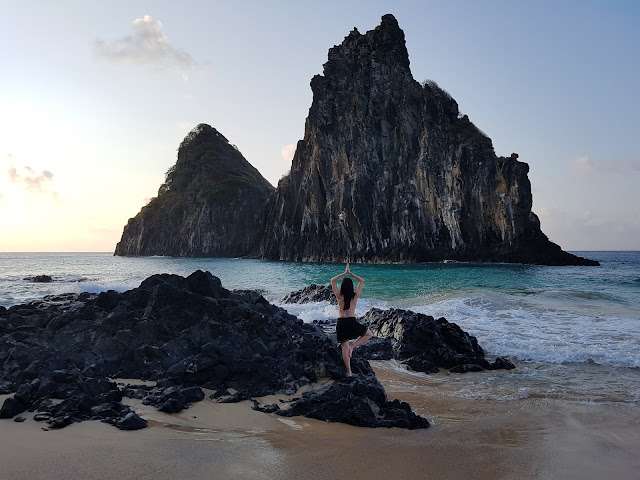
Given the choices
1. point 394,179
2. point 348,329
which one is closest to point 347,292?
point 348,329

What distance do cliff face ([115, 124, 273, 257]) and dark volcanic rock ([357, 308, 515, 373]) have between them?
95.4 metres

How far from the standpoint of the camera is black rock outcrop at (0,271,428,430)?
5312 millimetres

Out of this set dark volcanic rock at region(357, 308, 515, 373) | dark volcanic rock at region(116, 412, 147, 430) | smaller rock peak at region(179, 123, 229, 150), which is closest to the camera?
dark volcanic rock at region(116, 412, 147, 430)

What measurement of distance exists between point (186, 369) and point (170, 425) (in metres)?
1.37

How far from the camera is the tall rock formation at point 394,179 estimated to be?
60.6m

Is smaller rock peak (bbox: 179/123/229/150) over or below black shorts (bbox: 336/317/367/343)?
over

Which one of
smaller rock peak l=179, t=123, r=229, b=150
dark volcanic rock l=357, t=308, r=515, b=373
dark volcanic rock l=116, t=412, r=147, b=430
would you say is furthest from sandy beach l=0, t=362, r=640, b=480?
smaller rock peak l=179, t=123, r=229, b=150

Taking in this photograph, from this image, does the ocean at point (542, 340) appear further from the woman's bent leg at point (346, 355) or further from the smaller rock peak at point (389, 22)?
the smaller rock peak at point (389, 22)

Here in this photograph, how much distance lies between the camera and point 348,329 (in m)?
6.50

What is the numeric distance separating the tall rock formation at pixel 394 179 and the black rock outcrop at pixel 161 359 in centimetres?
5702

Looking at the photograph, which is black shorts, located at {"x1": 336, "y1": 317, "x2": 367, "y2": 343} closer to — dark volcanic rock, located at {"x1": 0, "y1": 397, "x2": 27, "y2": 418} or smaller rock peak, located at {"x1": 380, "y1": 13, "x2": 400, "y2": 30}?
dark volcanic rock, located at {"x1": 0, "y1": 397, "x2": 27, "y2": 418}

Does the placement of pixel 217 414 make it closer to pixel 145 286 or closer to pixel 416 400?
pixel 416 400

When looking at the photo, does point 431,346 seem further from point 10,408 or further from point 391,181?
point 391,181

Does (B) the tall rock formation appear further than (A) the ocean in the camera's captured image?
Yes
